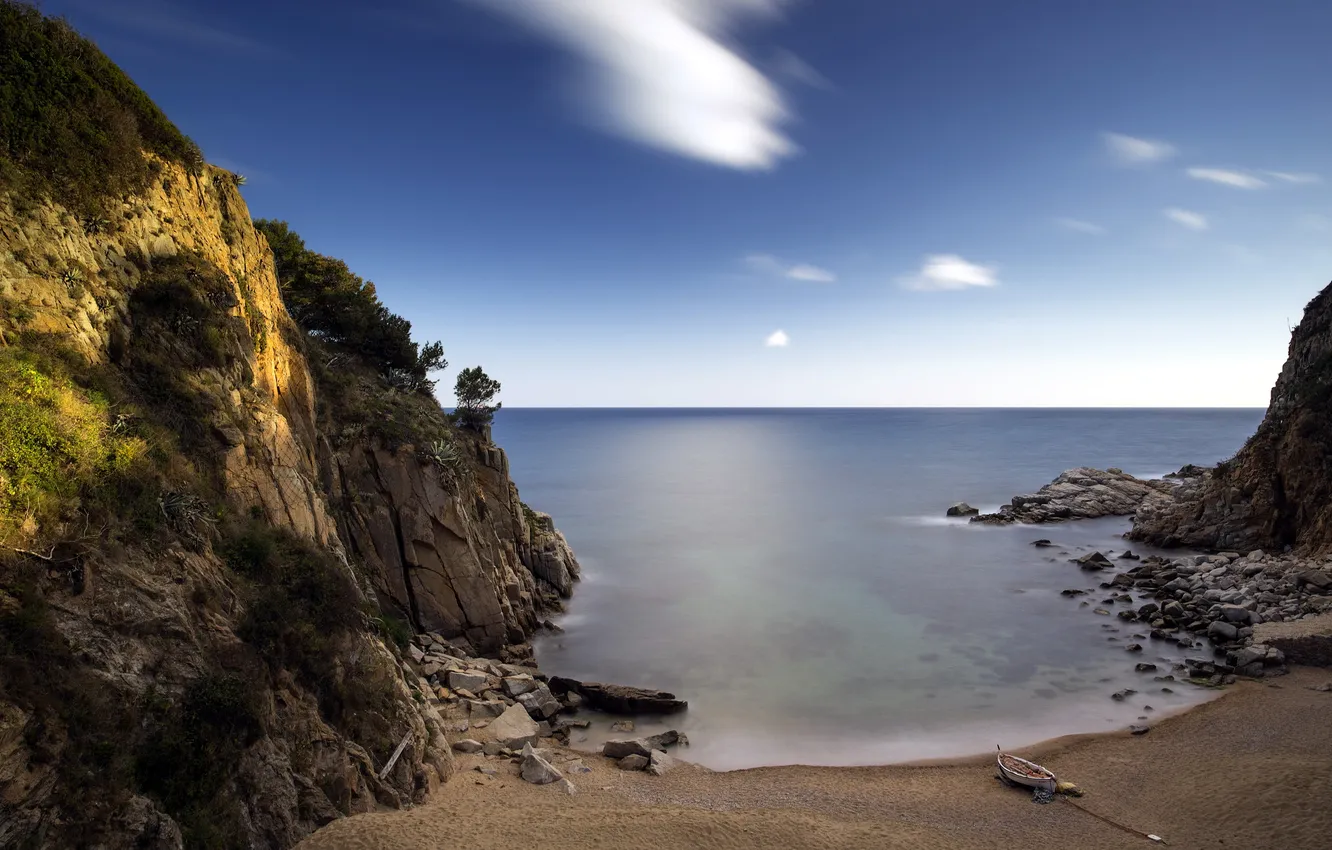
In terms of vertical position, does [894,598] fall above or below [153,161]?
below

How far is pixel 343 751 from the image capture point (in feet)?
40.3

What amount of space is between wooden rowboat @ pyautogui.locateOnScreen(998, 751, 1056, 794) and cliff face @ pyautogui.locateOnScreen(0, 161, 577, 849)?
1493 cm

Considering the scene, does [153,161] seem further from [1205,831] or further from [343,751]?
[1205,831]

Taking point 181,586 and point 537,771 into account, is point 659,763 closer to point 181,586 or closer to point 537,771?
point 537,771

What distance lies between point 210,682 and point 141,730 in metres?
1.10

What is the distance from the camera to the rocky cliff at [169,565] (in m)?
8.74

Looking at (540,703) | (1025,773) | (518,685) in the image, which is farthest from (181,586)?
(1025,773)

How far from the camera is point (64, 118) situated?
1366 cm

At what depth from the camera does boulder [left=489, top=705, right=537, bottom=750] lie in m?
17.9

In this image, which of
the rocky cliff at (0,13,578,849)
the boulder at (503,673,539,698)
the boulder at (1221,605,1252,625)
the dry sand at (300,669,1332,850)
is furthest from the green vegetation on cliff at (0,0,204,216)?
the boulder at (1221,605,1252,625)

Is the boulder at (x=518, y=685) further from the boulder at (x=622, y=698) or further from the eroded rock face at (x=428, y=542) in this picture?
the eroded rock face at (x=428, y=542)

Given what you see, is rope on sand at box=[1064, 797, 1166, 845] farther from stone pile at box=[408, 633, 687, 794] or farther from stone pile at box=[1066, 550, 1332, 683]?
stone pile at box=[1066, 550, 1332, 683]

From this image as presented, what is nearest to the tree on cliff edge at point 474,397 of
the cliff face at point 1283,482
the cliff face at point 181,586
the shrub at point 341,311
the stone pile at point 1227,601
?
the shrub at point 341,311

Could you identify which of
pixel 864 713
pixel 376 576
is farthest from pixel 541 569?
pixel 864 713
